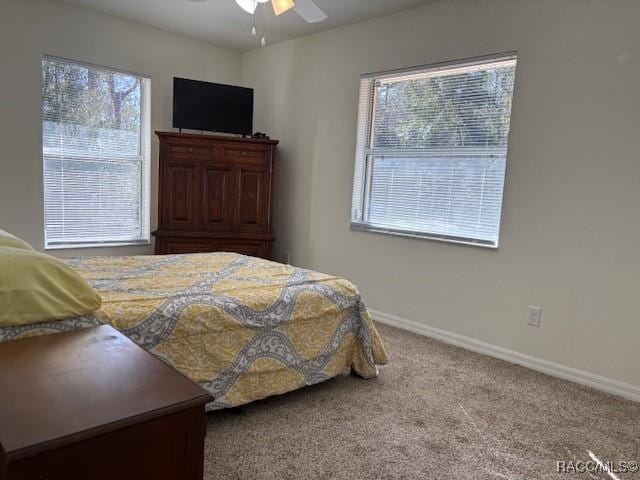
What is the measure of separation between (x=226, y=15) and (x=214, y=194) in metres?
1.55

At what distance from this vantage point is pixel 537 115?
2.96m

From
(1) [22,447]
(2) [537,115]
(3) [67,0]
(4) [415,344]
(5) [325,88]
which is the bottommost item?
(4) [415,344]

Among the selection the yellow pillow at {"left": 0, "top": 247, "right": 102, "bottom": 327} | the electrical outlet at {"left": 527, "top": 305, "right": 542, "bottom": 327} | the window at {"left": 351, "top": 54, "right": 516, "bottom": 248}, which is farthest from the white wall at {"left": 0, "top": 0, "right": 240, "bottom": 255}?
the electrical outlet at {"left": 527, "top": 305, "right": 542, "bottom": 327}

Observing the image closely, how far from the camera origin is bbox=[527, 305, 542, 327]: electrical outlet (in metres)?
3.01

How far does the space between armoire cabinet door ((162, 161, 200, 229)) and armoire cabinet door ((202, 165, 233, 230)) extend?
10 centimetres

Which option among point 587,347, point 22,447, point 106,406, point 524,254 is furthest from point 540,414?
point 22,447

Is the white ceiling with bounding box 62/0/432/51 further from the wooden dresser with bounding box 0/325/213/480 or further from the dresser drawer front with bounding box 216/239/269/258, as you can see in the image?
the wooden dresser with bounding box 0/325/213/480

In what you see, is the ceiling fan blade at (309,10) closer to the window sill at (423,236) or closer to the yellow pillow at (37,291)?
the window sill at (423,236)

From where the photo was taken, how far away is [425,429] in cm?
217

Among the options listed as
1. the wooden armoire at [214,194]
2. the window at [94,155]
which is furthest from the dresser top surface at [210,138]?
the window at [94,155]

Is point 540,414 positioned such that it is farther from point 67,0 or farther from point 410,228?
point 67,0

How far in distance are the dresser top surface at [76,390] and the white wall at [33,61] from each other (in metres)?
2.81

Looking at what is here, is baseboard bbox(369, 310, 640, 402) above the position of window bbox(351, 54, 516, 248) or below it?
below

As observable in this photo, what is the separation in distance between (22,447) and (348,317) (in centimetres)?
Answer: 186
